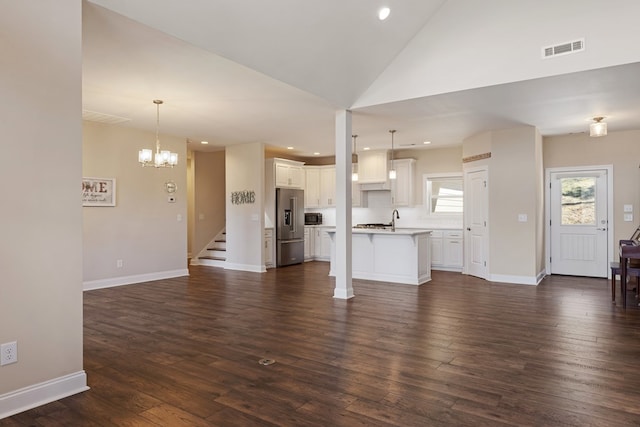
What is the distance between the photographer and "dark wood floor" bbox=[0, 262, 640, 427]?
2391mm

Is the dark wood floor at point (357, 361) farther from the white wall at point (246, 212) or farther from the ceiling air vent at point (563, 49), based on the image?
the ceiling air vent at point (563, 49)

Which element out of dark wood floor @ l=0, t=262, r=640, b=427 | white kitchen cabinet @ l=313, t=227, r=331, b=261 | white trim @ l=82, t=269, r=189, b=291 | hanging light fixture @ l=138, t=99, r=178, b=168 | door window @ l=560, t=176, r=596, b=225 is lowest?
dark wood floor @ l=0, t=262, r=640, b=427

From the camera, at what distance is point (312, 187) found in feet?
33.9

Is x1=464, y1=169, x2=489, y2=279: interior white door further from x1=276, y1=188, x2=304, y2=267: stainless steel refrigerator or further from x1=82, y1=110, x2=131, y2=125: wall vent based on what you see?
x1=82, y1=110, x2=131, y2=125: wall vent

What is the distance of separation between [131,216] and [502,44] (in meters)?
6.22

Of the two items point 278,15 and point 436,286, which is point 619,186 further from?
point 278,15

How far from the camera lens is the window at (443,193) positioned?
8954 mm

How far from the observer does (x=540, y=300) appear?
5461mm

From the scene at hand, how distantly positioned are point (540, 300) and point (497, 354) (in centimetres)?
257

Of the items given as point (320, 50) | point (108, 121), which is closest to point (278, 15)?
point (320, 50)

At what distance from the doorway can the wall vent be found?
302 inches

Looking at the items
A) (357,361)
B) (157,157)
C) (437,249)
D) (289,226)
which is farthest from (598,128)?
(157,157)

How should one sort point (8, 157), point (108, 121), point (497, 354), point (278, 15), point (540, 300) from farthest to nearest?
1. point (108, 121)
2. point (540, 300)
3. point (278, 15)
4. point (497, 354)
5. point (8, 157)

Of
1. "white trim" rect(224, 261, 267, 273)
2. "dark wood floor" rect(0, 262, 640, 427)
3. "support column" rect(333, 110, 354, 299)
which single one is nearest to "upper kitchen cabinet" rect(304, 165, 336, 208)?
"white trim" rect(224, 261, 267, 273)
